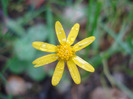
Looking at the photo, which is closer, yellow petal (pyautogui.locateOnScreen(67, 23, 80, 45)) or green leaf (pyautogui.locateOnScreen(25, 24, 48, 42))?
yellow petal (pyautogui.locateOnScreen(67, 23, 80, 45))

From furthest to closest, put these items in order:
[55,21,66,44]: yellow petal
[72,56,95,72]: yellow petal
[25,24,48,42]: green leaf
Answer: [25,24,48,42]: green leaf → [55,21,66,44]: yellow petal → [72,56,95,72]: yellow petal

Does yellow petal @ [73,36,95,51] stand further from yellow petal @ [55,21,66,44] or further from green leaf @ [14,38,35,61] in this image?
green leaf @ [14,38,35,61]

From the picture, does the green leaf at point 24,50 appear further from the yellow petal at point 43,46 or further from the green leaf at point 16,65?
the yellow petal at point 43,46

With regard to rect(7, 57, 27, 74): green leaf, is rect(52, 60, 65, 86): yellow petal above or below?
above

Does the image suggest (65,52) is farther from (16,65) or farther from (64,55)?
(16,65)

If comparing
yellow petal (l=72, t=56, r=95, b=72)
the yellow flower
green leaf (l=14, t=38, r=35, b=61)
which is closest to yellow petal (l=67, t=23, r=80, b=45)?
the yellow flower

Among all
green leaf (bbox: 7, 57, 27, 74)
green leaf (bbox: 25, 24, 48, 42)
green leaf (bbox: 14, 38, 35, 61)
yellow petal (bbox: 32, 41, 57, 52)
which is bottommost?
green leaf (bbox: 7, 57, 27, 74)

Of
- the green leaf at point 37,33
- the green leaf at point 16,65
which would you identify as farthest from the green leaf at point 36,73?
the green leaf at point 37,33
